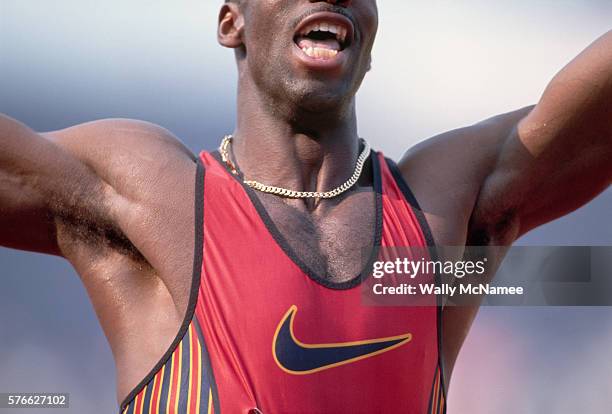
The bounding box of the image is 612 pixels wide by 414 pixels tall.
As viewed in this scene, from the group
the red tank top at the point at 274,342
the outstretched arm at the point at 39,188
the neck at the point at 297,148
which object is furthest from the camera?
the neck at the point at 297,148

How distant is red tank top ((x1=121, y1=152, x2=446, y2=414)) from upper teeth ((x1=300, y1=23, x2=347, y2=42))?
0.39 meters

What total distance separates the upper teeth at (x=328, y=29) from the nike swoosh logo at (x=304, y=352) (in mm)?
580

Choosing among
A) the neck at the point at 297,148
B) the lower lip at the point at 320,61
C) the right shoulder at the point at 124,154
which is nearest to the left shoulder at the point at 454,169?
the neck at the point at 297,148

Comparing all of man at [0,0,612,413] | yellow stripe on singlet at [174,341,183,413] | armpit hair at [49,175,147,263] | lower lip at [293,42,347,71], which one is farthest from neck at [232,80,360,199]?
yellow stripe on singlet at [174,341,183,413]

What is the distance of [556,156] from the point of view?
7.91 ft

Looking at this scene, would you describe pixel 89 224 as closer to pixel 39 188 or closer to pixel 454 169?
pixel 39 188

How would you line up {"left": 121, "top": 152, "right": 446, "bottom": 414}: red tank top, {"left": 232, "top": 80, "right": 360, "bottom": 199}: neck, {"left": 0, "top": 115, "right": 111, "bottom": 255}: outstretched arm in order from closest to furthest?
{"left": 121, "top": 152, "right": 446, "bottom": 414}: red tank top
{"left": 0, "top": 115, "right": 111, "bottom": 255}: outstretched arm
{"left": 232, "top": 80, "right": 360, "bottom": 199}: neck

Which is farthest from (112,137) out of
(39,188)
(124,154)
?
(39,188)

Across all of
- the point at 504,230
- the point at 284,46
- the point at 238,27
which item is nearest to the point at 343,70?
the point at 284,46

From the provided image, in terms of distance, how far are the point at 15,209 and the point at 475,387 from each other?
5.11ft

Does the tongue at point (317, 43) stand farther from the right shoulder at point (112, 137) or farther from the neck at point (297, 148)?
the right shoulder at point (112, 137)

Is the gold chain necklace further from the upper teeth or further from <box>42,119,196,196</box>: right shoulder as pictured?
the upper teeth

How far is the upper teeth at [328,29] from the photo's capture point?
92.8 inches

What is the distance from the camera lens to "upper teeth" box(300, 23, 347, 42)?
236cm
